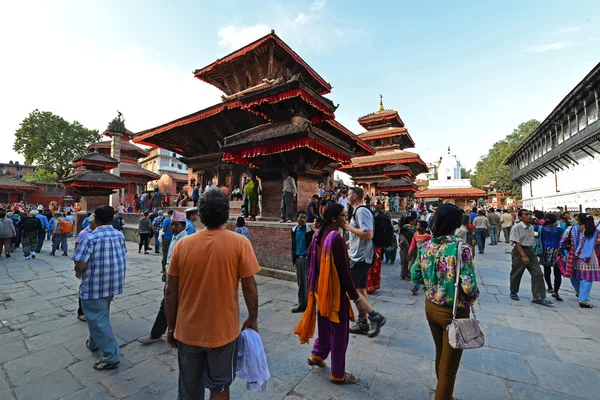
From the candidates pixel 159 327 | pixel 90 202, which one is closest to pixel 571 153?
pixel 159 327

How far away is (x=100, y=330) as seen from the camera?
2812 mm

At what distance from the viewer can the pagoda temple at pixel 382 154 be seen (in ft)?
80.7

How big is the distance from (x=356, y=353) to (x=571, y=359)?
2430 millimetres

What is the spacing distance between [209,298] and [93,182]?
57.9 ft

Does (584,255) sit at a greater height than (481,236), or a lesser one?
greater

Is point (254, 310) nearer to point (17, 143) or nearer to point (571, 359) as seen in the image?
point (571, 359)

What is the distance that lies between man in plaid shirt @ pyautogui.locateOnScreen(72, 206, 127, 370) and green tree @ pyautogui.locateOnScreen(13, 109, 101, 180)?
37.8 meters

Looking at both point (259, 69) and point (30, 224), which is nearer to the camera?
point (30, 224)

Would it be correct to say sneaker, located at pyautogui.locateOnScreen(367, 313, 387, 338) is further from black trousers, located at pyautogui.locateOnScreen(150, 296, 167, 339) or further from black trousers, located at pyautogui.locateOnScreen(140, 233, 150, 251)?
black trousers, located at pyautogui.locateOnScreen(140, 233, 150, 251)

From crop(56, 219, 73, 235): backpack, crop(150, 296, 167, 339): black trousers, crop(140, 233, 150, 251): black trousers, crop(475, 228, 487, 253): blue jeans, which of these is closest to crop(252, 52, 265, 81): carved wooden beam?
crop(140, 233, 150, 251): black trousers

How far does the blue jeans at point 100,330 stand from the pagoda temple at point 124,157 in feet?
74.3

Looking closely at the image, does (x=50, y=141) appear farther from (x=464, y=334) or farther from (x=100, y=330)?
(x=464, y=334)

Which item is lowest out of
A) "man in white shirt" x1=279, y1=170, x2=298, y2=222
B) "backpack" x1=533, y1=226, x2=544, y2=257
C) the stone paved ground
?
the stone paved ground

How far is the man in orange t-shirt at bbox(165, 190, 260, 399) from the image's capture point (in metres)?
1.64
